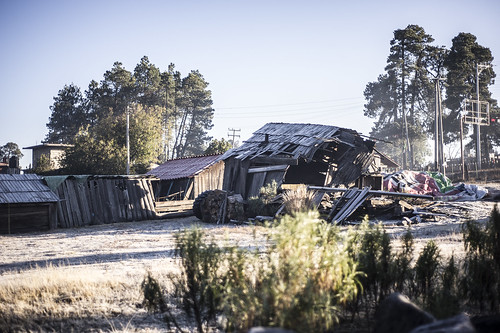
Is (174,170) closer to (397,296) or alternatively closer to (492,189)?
(492,189)

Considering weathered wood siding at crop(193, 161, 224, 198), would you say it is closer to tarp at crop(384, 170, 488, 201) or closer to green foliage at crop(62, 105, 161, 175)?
tarp at crop(384, 170, 488, 201)

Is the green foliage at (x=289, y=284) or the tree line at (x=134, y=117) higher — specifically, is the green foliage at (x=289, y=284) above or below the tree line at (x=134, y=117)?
below

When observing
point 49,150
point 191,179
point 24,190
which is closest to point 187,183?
point 191,179

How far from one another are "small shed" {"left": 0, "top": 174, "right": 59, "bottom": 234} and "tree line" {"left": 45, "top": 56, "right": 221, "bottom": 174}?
16210 millimetres

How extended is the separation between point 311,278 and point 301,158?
21.9 metres

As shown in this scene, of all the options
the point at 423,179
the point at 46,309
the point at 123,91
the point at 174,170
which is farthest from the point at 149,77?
the point at 46,309

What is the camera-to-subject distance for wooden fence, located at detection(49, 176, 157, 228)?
76.3ft

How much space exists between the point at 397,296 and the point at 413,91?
57.3 m

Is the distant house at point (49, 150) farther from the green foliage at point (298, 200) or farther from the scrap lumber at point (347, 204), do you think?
the scrap lumber at point (347, 204)

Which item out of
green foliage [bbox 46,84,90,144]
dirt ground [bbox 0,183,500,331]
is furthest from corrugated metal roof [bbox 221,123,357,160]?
green foliage [bbox 46,84,90,144]

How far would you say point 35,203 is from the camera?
21688 mm

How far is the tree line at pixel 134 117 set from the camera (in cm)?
3931

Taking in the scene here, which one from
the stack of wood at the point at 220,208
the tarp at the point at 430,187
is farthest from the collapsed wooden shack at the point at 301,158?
the stack of wood at the point at 220,208

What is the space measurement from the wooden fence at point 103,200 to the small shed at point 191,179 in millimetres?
2491
